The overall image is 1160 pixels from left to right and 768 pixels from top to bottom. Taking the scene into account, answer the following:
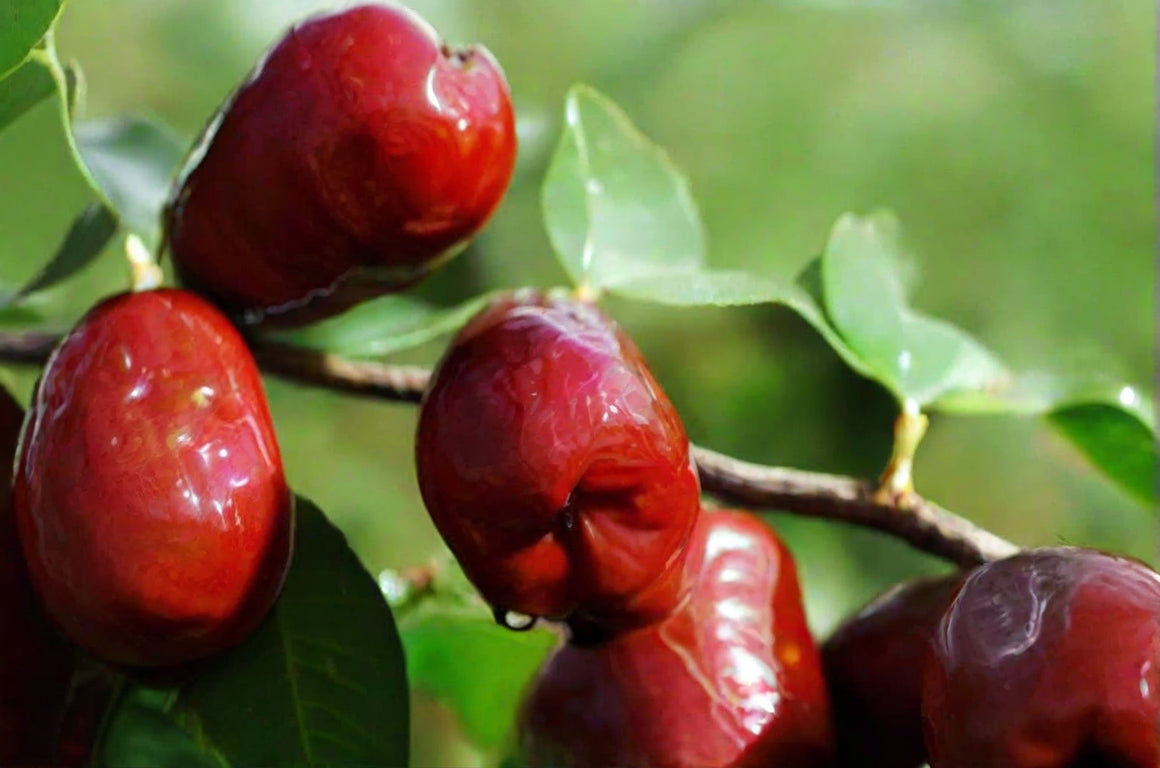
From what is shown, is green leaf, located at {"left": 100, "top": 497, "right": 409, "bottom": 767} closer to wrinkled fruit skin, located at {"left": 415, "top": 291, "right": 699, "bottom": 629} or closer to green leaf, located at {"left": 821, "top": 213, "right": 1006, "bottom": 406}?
wrinkled fruit skin, located at {"left": 415, "top": 291, "right": 699, "bottom": 629}

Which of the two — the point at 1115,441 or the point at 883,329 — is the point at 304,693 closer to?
the point at 883,329

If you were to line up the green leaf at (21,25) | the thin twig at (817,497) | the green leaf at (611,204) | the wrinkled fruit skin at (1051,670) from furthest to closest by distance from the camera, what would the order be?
the green leaf at (611,204)
the thin twig at (817,497)
the green leaf at (21,25)
the wrinkled fruit skin at (1051,670)

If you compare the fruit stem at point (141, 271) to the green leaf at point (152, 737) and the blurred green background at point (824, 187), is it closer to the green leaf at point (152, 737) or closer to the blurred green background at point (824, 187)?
the green leaf at point (152, 737)

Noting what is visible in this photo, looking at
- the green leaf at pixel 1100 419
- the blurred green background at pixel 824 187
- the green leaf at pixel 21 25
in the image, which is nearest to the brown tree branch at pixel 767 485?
the green leaf at pixel 1100 419

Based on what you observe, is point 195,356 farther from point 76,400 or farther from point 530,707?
point 530,707

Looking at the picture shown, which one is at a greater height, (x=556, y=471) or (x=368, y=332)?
(x=556, y=471)

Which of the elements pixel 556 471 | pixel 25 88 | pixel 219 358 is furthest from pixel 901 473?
pixel 25 88

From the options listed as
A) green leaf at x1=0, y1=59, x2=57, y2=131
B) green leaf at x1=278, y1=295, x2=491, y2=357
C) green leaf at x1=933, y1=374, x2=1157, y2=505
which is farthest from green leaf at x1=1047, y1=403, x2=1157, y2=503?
green leaf at x1=0, y1=59, x2=57, y2=131
